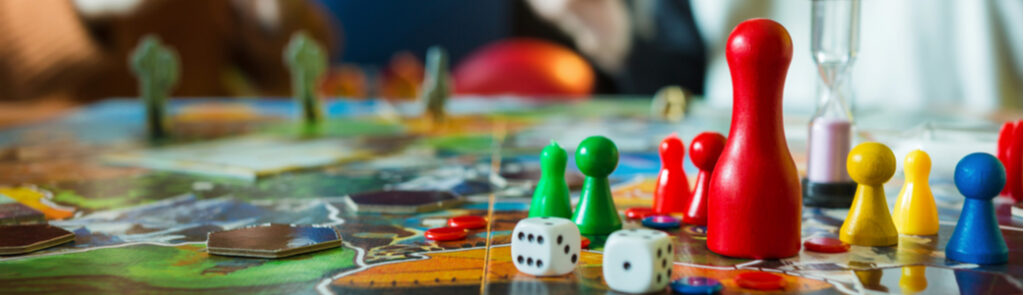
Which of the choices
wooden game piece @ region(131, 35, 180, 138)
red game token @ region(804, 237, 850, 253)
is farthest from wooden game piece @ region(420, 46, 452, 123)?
red game token @ region(804, 237, 850, 253)

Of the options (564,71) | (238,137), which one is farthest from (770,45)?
(564,71)

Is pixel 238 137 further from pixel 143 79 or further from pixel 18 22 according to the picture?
pixel 18 22

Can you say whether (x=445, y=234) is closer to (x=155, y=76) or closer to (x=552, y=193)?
(x=552, y=193)

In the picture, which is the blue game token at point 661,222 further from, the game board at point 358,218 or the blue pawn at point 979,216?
the blue pawn at point 979,216

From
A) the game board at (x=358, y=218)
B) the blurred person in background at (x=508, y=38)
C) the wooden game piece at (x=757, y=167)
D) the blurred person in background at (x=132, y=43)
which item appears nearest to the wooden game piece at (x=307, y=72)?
the game board at (x=358, y=218)

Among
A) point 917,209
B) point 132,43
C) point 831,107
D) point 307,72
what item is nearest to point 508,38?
point 132,43

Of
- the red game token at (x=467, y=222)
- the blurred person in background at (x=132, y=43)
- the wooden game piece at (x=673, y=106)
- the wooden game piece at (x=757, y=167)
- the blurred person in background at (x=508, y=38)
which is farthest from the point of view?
the blurred person in background at (x=132, y=43)
